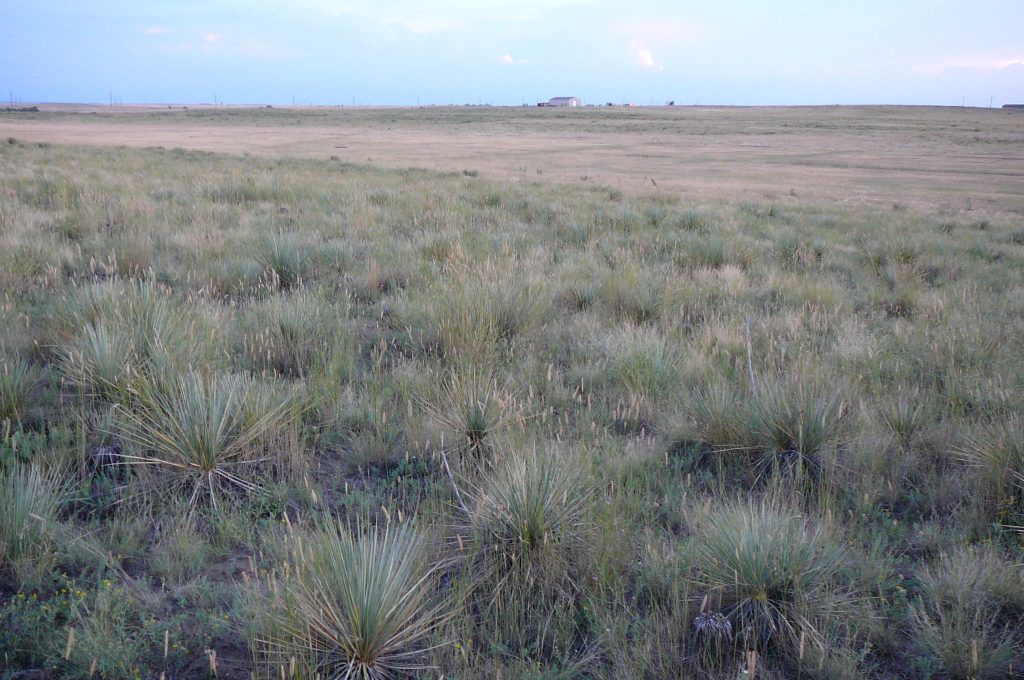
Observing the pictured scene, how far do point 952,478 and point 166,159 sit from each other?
2457 centimetres

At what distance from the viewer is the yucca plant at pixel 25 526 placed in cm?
272

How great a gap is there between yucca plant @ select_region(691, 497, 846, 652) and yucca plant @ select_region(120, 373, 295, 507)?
2.12m

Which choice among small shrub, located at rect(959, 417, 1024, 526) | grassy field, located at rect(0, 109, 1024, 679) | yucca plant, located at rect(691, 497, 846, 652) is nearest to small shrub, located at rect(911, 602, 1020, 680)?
grassy field, located at rect(0, 109, 1024, 679)

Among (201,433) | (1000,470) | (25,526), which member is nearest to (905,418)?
(1000,470)

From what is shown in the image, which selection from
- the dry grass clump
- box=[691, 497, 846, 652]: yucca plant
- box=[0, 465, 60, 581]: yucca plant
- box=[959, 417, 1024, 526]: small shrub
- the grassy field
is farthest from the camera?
the dry grass clump

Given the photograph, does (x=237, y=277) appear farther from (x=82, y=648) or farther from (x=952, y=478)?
(x=952, y=478)

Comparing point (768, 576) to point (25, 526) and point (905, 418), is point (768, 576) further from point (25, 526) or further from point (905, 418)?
point (25, 526)

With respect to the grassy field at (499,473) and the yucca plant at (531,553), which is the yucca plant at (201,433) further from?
the yucca plant at (531,553)

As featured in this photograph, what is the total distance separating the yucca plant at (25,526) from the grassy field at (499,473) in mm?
14

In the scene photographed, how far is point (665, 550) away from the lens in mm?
2986

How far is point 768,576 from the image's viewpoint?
2670 millimetres

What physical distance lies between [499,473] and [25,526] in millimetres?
1890

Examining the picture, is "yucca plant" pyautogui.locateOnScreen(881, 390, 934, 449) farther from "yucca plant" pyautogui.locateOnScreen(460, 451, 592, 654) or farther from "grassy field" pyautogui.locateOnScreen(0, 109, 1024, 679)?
"yucca plant" pyautogui.locateOnScreen(460, 451, 592, 654)

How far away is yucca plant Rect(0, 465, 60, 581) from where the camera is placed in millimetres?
2721
